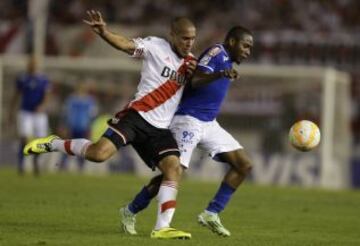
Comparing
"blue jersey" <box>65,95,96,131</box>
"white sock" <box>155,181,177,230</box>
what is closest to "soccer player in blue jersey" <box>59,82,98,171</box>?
"blue jersey" <box>65,95,96,131</box>

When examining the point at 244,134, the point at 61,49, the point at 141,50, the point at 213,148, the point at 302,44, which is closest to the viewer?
the point at 141,50

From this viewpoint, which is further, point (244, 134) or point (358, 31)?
point (358, 31)

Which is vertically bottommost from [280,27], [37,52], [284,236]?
[284,236]

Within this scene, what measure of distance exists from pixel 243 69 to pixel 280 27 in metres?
3.20

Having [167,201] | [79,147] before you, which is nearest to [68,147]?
[79,147]

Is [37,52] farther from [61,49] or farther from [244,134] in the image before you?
[244,134]

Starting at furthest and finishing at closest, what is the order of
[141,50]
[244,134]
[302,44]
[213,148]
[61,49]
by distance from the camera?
[61,49] < [302,44] < [244,134] < [213,148] < [141,50]

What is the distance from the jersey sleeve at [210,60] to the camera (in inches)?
446

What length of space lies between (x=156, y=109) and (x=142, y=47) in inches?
26.2

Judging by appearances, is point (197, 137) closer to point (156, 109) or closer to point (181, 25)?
point (156, 109)

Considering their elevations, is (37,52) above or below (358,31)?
below

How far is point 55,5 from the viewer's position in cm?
3322

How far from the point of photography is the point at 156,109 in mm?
11094

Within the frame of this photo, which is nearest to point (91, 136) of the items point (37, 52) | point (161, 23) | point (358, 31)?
point (37, 52)
